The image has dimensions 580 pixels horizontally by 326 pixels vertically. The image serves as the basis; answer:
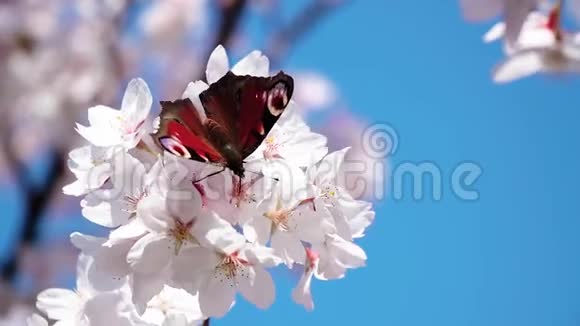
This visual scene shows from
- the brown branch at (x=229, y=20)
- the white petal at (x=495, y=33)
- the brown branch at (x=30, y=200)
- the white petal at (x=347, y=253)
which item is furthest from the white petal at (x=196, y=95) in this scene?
the brown branch at (x=30, y=200)

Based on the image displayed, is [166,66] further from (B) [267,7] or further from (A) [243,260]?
(A) [243,260]

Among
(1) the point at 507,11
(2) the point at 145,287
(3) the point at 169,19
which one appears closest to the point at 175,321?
(2) the point at 145,287

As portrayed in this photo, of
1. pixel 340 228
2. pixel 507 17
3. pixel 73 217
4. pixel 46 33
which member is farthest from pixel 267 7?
pixel 340 228

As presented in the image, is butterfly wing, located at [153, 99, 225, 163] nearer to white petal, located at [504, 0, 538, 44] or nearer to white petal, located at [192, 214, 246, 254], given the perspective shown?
white petal, located at [192, 214, 246, 254]

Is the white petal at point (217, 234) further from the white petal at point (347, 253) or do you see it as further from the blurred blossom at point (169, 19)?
the blurred blossom at point (169, 19)

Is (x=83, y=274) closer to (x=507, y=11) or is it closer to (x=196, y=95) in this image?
(x=196, y=95)

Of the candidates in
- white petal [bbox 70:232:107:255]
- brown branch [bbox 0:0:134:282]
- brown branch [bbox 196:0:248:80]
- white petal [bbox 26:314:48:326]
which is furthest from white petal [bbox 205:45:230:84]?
brown branch [bbox 0:0:134:282]
